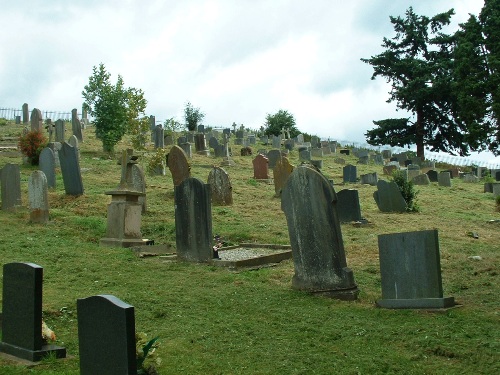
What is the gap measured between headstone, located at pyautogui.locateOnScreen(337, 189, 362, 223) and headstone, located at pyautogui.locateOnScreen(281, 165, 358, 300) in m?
7.61

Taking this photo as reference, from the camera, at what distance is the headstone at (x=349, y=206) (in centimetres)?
1856

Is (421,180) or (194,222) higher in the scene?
(421,180)

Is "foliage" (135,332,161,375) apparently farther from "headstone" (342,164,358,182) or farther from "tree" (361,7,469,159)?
"tree" (361,7,469,159)

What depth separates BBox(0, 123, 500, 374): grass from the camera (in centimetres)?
746

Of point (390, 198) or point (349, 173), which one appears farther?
point (349, 173)

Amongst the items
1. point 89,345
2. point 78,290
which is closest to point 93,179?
point 78,290

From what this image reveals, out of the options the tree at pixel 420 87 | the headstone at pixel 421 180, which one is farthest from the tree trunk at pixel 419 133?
the headstone at pixel 421 180

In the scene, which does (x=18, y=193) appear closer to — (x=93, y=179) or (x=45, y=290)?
(x=93, y=179)

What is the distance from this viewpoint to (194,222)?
13.7 metres

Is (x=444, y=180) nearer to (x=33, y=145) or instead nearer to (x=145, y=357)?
(x=33, y=145)

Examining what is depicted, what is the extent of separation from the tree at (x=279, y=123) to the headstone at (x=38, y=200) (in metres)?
41.9

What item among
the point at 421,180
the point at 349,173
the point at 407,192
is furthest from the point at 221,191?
the point at 421,180

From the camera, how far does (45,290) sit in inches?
420

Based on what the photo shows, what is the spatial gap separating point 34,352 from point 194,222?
6.36 m
